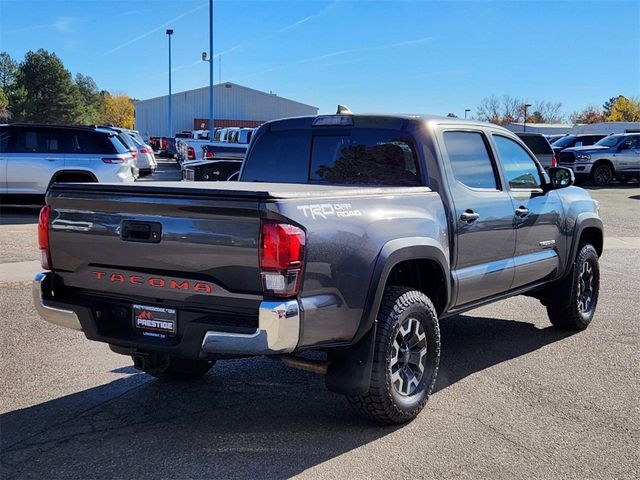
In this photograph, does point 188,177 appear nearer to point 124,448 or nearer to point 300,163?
point 300,163

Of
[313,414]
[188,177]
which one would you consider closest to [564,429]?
[313,414]

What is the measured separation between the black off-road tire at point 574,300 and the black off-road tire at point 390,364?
2480mm

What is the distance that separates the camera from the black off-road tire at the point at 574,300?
21.5 ft

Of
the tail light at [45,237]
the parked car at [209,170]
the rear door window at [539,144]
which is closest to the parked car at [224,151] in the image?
the parked car at [209,170]

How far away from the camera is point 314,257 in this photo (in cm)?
371

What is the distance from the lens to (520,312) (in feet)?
25.0

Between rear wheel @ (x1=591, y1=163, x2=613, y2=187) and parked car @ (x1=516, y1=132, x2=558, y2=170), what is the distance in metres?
4.94

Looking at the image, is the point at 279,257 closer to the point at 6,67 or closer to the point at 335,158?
the point at 335,158

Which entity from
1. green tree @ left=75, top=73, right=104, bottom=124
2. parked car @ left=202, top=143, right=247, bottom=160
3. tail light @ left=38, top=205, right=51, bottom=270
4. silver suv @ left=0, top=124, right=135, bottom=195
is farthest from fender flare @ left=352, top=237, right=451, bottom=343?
green tree @ left=75, top=73, right=104, bottom=124

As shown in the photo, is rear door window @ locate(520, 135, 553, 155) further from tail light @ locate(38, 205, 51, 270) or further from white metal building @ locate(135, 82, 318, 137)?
white metal building @ locate(135, 82, 318, 137)

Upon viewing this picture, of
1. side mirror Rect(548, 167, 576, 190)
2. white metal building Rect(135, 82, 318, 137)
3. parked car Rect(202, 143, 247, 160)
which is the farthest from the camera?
white metal building Rect(135, 82, 318, 137)

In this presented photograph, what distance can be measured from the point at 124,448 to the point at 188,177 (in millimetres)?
9191

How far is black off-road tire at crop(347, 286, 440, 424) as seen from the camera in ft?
13.6

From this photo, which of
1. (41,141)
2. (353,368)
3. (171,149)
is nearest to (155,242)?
(353,368)
